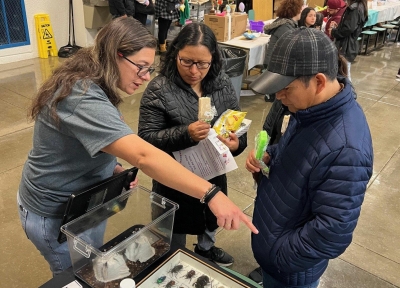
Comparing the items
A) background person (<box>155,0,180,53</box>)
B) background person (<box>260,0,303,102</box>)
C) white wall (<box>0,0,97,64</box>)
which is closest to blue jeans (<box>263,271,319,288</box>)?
background person (<box>260,0,303,102</box>)

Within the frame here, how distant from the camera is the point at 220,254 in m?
2.59

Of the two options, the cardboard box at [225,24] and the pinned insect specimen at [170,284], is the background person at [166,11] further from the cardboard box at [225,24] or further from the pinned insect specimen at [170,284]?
the pinned insect specimen at [170,284]

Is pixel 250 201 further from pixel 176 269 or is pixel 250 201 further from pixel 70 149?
pixel 70 149

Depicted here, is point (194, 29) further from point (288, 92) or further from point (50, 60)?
point (50, 60)

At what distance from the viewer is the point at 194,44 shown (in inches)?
71.6

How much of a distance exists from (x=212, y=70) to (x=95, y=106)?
0.91 m

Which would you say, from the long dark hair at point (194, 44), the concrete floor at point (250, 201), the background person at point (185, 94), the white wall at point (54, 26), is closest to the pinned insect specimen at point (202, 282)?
the background person at point (185, 94)

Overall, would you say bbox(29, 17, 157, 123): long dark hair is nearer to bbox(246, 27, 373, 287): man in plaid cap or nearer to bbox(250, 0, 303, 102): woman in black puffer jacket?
bbox(246, 27, 373, 287): man in plaid cap

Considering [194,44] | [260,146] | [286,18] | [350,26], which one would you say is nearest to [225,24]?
[286,18]

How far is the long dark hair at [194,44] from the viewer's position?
1.83 m

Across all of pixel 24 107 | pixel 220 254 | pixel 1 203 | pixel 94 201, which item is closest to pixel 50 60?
pixel 24 107

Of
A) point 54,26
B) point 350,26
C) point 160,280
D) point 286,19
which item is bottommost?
point 160,280

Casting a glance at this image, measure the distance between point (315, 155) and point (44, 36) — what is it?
6.98 meters

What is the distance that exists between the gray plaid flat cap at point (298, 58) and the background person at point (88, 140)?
426mm
